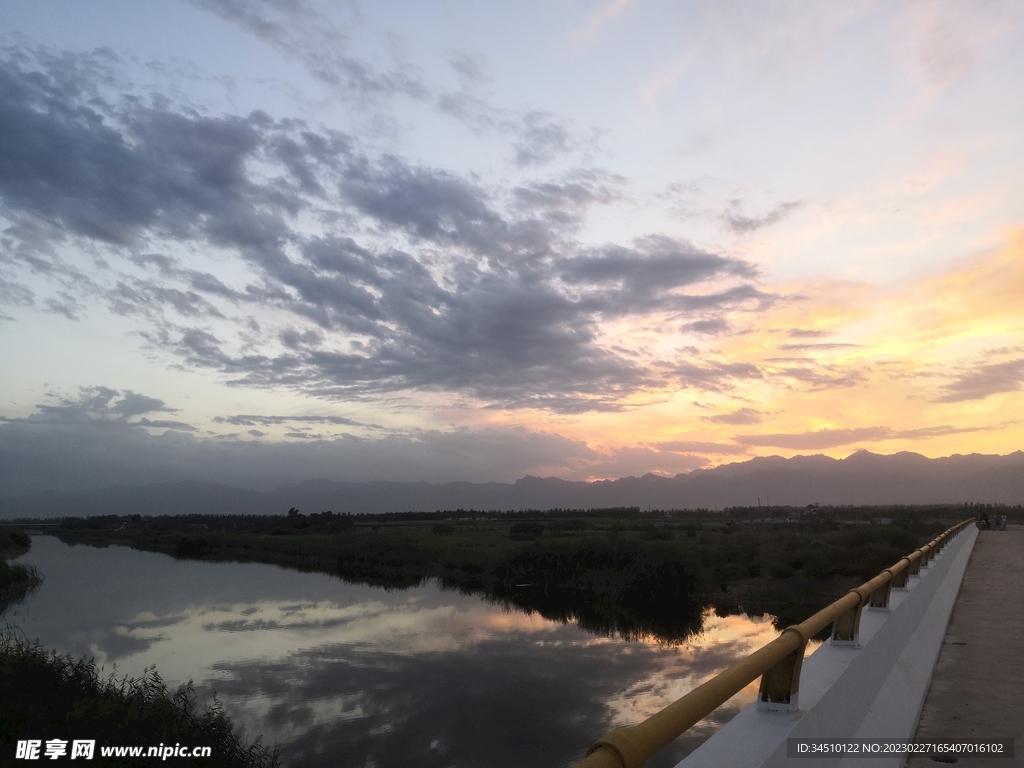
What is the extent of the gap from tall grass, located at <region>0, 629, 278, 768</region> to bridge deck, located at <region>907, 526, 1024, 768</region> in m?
9.59

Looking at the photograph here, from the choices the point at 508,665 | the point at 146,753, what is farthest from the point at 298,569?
the point at 146,753

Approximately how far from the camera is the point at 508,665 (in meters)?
19.5

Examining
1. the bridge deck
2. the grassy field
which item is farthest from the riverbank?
the bridge deck

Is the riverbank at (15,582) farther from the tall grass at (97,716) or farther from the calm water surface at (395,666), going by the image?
the tall grass at (97,716)

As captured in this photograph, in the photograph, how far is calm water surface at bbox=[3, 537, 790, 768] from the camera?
13742mm

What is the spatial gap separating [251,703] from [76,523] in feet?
452

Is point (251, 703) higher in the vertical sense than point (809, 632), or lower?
lower

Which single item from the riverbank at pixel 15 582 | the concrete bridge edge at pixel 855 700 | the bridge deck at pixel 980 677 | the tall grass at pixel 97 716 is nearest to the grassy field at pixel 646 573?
the bridge deck at pixel 980 677

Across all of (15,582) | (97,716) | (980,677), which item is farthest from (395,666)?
(15,582)

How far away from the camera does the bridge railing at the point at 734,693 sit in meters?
1.83

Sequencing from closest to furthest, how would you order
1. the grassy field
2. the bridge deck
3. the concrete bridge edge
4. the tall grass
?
the concrete bridge edge → the bridge deck → the tall grass → the grassy field

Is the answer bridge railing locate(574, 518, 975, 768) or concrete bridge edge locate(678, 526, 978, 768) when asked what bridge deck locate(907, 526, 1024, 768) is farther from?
bridge railing locate(574, 518, 975, 768)

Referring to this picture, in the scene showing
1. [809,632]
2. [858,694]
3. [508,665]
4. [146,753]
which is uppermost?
[809,632]

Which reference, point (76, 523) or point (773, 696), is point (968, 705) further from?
point (76, 523)
